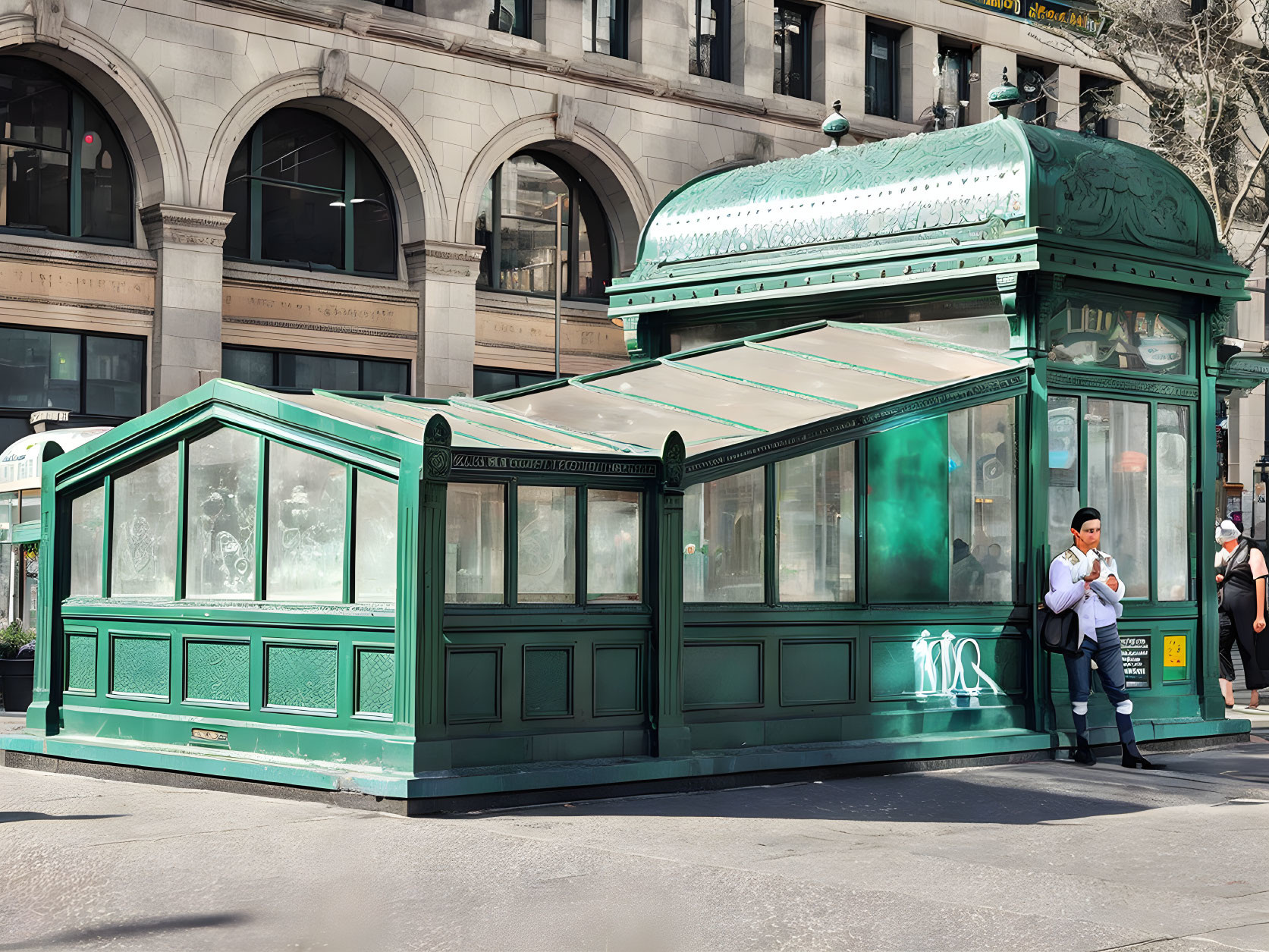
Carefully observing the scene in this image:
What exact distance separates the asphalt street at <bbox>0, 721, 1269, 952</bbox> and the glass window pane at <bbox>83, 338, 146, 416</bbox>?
15678 millimetres

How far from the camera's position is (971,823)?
938 centimetres

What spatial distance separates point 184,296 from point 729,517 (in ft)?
54.5

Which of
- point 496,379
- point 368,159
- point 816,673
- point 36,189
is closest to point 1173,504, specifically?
point 816,673

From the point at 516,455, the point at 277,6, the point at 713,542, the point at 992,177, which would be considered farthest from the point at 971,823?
the point at 277,6

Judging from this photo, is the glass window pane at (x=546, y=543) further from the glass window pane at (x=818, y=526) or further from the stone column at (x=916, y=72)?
the stone column at (x=916, y=72)

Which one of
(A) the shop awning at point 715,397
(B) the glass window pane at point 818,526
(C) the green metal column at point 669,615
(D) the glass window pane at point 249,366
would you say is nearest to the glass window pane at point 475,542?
(A) the shop awning at point 715,397

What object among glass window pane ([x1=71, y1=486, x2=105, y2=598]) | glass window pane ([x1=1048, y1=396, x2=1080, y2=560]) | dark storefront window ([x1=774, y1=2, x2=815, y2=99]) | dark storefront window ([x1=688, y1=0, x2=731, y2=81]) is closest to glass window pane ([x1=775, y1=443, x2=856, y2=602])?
glass window pane ([x1=1048, y1=396, x2=1080, y2=560])

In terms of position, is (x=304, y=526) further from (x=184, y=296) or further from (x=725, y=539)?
(x=184, y=296)

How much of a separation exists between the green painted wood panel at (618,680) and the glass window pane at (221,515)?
7.47 feet

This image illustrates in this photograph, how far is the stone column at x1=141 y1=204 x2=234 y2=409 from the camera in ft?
83.1

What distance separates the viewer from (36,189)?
82.5 feet

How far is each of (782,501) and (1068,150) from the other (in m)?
3.99

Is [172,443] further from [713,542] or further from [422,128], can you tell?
[422,128]

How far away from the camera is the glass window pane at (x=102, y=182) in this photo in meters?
25.5
